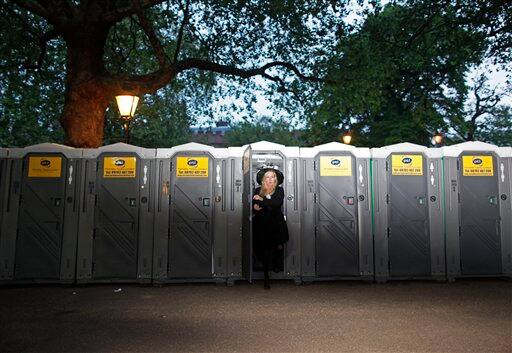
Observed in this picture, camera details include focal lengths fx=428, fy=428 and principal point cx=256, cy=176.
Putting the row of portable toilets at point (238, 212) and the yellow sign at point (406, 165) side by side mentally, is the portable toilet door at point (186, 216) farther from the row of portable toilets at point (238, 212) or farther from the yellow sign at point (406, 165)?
the yellow sign at point (406, 165)

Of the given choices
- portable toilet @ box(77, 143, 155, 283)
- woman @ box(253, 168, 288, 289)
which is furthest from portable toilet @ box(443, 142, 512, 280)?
portable toilet @ box(77, 143, 155, 283)

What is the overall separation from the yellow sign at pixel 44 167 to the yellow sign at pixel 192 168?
2.08 metres

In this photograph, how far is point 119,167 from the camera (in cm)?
751

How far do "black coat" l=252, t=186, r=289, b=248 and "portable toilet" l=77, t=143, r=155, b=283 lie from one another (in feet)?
6.31

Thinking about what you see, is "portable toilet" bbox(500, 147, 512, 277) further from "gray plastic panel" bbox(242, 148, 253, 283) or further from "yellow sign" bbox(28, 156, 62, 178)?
"yellow sign" bbox(28, 156, 62, 178)

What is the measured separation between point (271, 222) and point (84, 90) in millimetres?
5926

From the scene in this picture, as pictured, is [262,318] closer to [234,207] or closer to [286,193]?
[234,207]

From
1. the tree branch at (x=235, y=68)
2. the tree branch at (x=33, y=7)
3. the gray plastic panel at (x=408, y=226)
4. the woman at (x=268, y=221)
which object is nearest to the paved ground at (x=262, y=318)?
the gray plastic panel at (x=408, y=226)

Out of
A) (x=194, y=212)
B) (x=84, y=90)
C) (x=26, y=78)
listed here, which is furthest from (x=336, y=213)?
(x=26, y=78)

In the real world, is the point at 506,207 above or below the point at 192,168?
below

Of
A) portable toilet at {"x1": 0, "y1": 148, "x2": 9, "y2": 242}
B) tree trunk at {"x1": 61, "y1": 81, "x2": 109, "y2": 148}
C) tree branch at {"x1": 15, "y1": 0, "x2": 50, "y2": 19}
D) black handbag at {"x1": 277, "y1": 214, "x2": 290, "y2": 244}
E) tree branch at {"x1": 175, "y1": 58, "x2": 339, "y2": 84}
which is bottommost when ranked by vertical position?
black handbag at {"x1": 277, "y1": 214, "x2": 290, "y2": 244}

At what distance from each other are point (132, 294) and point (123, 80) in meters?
5.64

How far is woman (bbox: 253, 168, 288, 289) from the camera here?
23.1ft

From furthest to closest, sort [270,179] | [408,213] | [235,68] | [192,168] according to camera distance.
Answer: [235,68]
[408,213]
[192,168]
[270,179]
